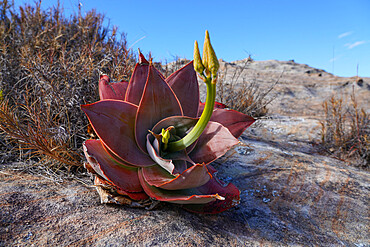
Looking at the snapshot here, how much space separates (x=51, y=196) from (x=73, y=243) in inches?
12.3

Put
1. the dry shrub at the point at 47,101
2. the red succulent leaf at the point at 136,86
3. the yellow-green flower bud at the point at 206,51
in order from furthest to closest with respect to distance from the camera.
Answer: the dry shrub at the point at 47,101, the red succulent leaf at the point at 136,86, the yellow-green flower bud at the point at 206,51

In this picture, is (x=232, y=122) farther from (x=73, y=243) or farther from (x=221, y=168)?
(x=73, y=243)

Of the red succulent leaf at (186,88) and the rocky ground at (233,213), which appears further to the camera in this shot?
the red succulent leaf at (186,88)

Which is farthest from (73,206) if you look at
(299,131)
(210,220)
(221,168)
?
(299,131)

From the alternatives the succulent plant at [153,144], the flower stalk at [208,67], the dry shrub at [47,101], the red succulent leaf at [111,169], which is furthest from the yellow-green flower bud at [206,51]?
the dry shrub at [47,101]

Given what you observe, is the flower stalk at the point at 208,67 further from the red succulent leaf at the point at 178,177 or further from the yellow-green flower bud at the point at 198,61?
the red succulent leaf at the point at 178,177

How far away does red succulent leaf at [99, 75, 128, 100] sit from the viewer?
1045mm

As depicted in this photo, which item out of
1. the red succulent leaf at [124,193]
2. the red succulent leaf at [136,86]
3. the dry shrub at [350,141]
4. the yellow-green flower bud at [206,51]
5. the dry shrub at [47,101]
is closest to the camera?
the yellow-green flower bud at [206,51]

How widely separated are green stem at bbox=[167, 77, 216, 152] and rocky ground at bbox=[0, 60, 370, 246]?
27 centimetres

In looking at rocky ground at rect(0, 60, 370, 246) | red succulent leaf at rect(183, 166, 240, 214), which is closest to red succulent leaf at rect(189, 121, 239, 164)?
red succulent leaf at rect(183, 166, 240, 214)

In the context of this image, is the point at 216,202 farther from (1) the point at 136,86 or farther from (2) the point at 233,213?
(1) the point at 136,86

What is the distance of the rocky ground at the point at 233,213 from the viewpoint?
0.81 m

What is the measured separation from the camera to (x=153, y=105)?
1.00m

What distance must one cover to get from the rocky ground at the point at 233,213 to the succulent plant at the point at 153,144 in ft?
0.30
